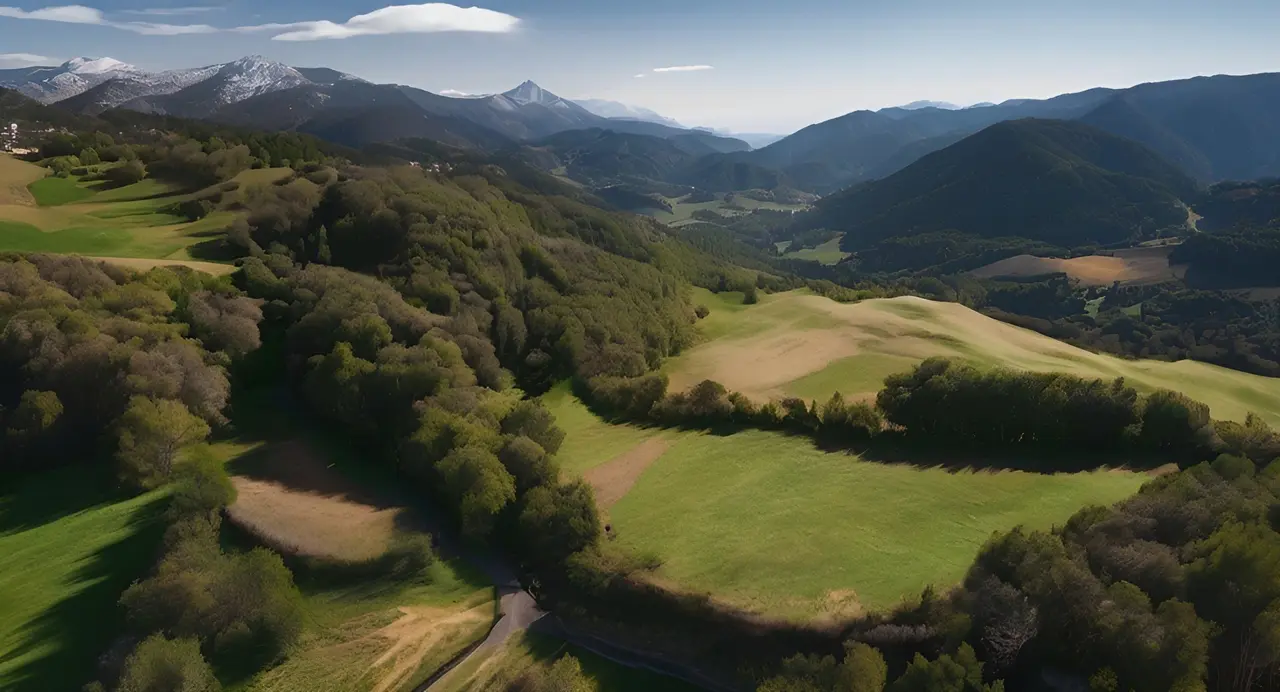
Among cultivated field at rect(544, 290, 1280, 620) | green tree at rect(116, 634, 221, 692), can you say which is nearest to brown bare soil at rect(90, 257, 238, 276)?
cultivated field at rect(544, 290, 1280, 620)

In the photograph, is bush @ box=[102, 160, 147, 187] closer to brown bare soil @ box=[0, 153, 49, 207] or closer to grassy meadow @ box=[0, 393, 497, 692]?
brown bare soil @ box=[0, 153, 49, 207]

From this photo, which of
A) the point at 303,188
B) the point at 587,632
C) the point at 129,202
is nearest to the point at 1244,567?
the point at 587,632

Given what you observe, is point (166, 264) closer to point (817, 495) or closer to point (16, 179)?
point (16, 179)

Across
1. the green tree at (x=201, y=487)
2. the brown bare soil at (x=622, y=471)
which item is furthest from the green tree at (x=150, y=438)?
the brown bare soil at (x=622, y=471)

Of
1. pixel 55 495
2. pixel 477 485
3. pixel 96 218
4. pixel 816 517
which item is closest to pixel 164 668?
pixel 477 485

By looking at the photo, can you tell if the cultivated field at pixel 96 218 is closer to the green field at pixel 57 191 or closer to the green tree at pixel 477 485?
the green field at pixel 57 191

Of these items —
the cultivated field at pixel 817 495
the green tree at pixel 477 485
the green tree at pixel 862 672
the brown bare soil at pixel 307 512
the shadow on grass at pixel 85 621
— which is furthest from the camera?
the green tree at pixel 477 485
